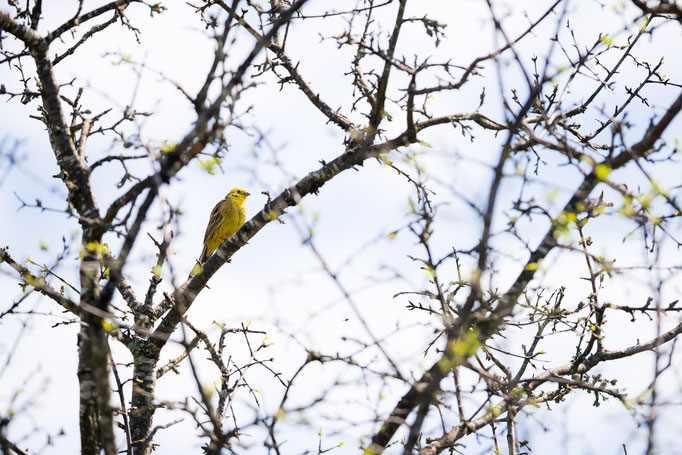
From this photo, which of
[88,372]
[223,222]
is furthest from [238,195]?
[88,372]

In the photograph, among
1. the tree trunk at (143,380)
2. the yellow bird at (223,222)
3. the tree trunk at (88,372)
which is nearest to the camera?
the tree trunk at (88,372)

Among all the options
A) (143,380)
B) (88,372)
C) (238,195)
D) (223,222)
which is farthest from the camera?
(238,195)

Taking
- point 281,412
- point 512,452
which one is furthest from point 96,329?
point 512,452

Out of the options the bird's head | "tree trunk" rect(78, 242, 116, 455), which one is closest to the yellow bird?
the bird's head

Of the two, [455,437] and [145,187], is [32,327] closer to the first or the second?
[145,187]

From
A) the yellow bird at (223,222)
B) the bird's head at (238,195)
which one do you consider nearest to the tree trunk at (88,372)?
the yellow bird at (223,222)

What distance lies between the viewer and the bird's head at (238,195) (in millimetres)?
10133

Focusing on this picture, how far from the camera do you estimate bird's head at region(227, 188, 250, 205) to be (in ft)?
33.2

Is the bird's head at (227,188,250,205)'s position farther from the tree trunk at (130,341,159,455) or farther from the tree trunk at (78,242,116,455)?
the tree trunk at (78,242,116,455)

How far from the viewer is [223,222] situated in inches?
384

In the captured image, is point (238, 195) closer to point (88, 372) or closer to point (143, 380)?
point (143, 380)

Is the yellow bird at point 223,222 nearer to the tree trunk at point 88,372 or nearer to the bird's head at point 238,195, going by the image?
the bird's head at point 238,195

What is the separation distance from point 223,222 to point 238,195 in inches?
25.1

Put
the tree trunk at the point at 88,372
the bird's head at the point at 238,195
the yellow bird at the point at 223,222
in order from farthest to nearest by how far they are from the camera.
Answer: the bird's head at the point at 238,195, the yellow bird at the point at 223,222, the tree trunk at the point at 88,372
